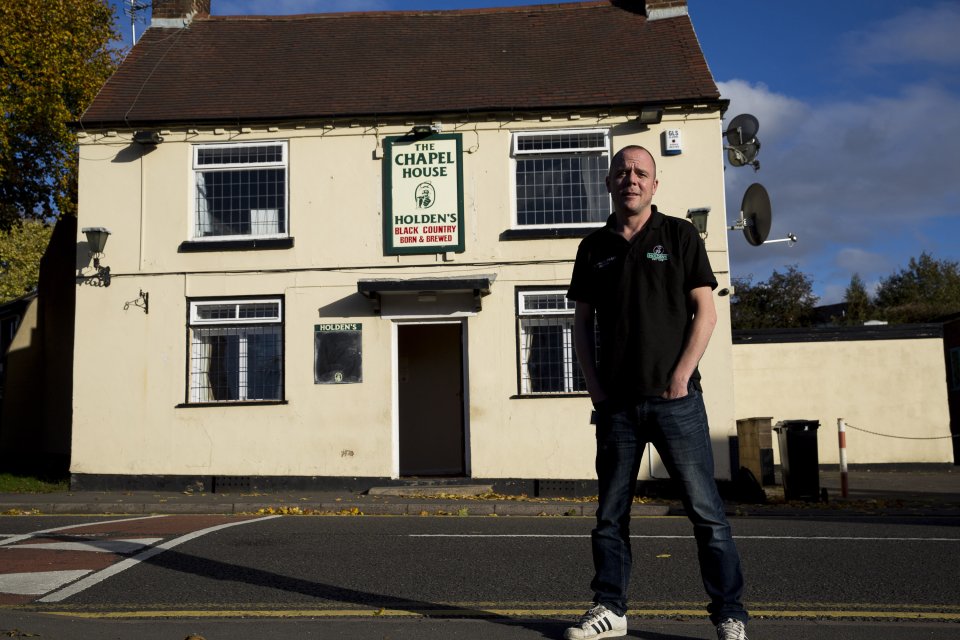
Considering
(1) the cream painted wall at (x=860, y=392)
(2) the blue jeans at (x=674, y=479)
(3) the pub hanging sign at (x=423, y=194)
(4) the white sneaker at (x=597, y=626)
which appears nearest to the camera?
(2) the blue jeans at (x=674, y=479)

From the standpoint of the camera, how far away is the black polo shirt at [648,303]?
430 centimetres

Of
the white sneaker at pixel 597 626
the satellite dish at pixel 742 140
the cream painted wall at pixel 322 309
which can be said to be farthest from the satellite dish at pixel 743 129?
the white sneaker at pixel 597 626

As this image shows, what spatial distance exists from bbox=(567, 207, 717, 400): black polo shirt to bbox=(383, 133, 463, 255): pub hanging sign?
33.8ft

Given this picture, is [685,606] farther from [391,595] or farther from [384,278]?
[384,278]

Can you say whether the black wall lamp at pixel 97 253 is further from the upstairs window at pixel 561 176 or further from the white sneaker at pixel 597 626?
the white sneaker at pixel 597 626

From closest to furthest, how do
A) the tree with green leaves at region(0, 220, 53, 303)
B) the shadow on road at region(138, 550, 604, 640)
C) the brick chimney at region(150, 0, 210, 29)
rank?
the shadow on road at region(138, 550, 604, 640), the brick chimney at region(150, 0, 210, 29), the tree with green leaves at region(0, 220, 53, 303)

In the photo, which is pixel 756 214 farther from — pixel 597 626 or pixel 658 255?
pixel 597 626

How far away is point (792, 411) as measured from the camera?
61.3 feet

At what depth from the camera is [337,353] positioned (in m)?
14.6

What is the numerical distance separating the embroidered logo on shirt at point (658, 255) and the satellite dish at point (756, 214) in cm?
1094

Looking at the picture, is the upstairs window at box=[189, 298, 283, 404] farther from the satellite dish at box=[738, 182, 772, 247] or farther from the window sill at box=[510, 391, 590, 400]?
the satellite dish at box=[738, 182, 772, 247]

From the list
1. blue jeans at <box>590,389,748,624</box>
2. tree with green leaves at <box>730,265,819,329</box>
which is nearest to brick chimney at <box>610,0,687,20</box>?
blue jeans at <box>590,389,748,624</box>

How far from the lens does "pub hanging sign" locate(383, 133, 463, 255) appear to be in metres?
14.7

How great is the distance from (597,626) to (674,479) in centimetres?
76
